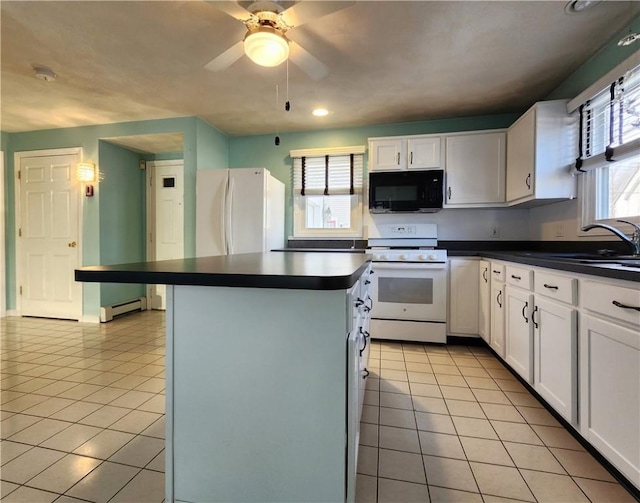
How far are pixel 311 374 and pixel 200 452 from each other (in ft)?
1.67

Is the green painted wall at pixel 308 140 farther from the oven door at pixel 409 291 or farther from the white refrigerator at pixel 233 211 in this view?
the oven door at pixel 409 291

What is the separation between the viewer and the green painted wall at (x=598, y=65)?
76.2 inches

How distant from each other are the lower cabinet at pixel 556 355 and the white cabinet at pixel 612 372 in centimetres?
6

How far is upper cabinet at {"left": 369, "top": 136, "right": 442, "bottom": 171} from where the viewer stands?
3.23 m

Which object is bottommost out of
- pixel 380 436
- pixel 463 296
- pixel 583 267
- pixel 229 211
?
pixel 380 436

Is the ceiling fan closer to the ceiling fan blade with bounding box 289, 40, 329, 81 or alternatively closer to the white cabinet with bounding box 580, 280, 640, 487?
the ceiling fan blade with bounding box 289, 40, 329, 81

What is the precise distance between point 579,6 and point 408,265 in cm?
208

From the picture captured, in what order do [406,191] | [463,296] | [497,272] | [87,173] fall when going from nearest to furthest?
1. [497,272]
2. [463,296]
3. [406,191]
4. [87,173]

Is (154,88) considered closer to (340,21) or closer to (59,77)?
(59,77)

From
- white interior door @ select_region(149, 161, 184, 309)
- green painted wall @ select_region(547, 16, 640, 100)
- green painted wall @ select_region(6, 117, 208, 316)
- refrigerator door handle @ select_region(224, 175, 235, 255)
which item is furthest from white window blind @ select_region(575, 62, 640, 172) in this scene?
white interior door @ select_region(149, 161, 184, 309)

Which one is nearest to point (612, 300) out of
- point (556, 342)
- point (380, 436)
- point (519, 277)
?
point (556, 342)

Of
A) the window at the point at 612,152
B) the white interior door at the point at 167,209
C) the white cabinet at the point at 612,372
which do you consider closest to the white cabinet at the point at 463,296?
the window at the point at 612,152

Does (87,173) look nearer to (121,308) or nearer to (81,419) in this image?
(121,308)

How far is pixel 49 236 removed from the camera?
12.9 ft
